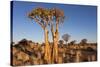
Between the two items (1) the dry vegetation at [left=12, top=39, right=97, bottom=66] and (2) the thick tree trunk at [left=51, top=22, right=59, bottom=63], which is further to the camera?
(2) the thick tree trunk at [left=51, top=22, right=59, bottom=63]

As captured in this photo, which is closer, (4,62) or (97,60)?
(4,62)

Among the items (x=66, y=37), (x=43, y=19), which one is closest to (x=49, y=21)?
(x=43, y=19)

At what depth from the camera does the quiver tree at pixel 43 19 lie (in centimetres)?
241

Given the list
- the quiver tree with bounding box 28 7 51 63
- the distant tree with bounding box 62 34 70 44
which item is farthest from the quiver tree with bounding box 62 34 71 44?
the quiver tree with bounding box 28 7 51 63

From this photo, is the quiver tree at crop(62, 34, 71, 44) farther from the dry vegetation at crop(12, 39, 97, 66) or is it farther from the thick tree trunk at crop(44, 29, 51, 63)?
the thick tree trunk at crop(44, 29, 51, 63)

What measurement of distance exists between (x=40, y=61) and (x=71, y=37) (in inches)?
17.7

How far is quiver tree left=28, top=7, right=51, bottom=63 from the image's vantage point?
2410 mm

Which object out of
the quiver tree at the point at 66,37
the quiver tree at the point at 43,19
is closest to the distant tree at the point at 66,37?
the quiver tree at the point at 66,37

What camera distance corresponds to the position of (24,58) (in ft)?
7.72

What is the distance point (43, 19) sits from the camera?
244cm

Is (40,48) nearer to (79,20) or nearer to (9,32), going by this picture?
(9,32)

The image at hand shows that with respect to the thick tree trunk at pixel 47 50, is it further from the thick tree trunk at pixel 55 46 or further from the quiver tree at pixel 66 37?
the quiver tree at pixel 66 37

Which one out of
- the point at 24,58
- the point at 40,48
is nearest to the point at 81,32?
the point at 40,48

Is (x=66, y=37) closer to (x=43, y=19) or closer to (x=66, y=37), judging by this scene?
(x=66, y=37)
